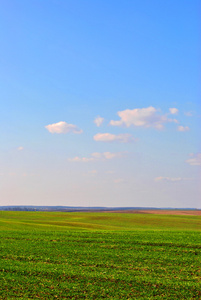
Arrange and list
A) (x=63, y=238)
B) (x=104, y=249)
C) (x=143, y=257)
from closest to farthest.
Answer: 1. (x=143, y=257)
2. (x=104, y=249)
3. (x=63, y=238)

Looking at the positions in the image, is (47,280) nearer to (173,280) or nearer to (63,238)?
(173,280)

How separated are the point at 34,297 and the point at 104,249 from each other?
41.9ft

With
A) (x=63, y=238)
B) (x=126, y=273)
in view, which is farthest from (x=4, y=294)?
(x=63, y=238)

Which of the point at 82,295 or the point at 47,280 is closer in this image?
the point at 82,295

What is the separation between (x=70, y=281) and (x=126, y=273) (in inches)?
152

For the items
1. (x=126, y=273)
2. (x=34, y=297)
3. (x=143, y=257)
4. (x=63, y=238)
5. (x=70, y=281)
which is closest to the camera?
(x=34, y=297)

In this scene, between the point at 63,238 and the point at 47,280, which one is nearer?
the point at 47,280

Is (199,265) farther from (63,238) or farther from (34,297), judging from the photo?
(63,238)

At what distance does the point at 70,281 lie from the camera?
1772 cm

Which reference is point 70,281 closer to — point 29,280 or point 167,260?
point 29,280

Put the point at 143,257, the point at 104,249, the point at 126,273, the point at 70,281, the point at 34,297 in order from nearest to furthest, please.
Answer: the point at 34,297 < the point at 70,281 < the point at 126,273 < the point at 143,257 < the point at 104,249

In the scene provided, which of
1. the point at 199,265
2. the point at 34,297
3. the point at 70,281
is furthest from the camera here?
the point at 199,265

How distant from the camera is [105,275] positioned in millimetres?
18750

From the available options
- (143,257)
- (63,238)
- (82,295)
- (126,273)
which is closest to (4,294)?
(82,295)
